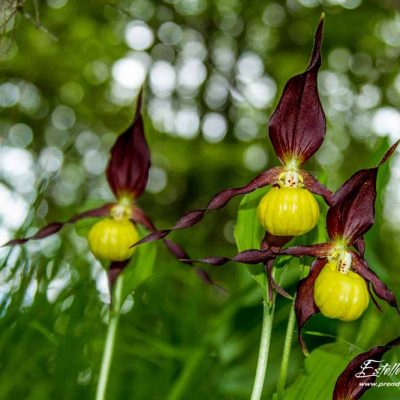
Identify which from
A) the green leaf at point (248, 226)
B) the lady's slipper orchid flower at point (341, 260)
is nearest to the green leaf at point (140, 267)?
the green leaf at point (248, 226)

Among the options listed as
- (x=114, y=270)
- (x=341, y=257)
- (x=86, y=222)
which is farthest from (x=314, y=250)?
(x=86, y=222)

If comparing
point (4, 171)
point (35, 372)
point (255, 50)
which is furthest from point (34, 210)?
point (255, 50)

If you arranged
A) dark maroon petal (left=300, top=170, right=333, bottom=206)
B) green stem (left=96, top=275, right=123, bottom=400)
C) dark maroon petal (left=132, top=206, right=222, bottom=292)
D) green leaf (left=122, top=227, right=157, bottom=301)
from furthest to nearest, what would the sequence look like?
1. green leaf (left=122, top=227, right=157, bottom=301)
2. dark maroon petal (left=132, top=206, right=222, bottom=292)
3. green stem (left=96, top=275, right=123, bottom=400)
4. dark maroon petal (left=300, top=170, right=333, bottom=206)

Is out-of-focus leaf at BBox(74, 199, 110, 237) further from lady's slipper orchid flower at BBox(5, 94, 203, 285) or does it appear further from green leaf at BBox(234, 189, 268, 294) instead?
green leaf at BBox(234, 189, 268, 294)

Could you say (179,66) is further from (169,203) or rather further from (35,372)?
(35,372)

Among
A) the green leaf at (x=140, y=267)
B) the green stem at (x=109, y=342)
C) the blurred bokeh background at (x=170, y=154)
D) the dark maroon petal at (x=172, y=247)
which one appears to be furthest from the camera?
the blurred bokeh background at (x=170, y=154)

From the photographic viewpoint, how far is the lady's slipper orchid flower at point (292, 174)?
73cm

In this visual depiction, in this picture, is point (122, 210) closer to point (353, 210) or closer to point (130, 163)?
point (130, 163)

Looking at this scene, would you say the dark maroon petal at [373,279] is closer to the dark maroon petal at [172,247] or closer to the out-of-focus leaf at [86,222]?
the dark maroon petal at [172,247]

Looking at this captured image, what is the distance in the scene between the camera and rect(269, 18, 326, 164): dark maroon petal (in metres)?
0.73

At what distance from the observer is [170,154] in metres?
3.94

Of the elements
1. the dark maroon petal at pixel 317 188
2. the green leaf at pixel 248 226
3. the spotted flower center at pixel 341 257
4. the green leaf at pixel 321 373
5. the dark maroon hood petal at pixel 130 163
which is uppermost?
the dark maroon hood petal at pixel 130 163

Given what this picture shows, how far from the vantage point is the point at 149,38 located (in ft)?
14.2

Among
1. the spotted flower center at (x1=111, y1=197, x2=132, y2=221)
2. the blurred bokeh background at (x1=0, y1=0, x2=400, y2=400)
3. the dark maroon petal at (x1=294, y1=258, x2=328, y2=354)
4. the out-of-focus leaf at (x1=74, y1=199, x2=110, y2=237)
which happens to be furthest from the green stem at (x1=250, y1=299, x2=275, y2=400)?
the out-of-focus leaf at (x1=74, y1=199, x2=110, y2=237)
